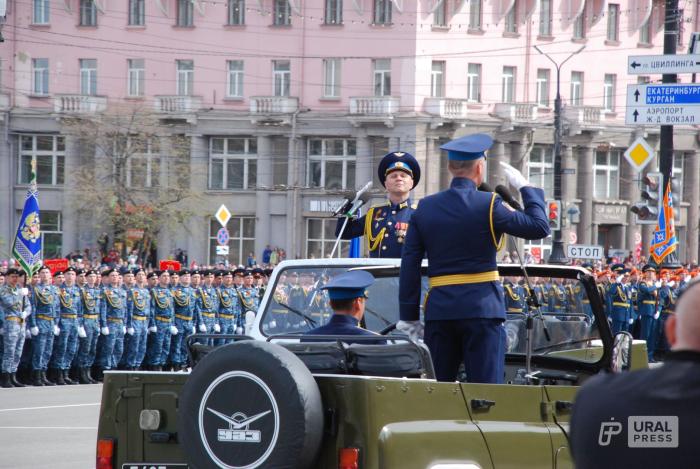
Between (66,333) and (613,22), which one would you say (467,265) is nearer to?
(66,333)

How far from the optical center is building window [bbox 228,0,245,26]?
2147 inches

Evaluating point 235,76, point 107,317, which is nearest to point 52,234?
point 235,76

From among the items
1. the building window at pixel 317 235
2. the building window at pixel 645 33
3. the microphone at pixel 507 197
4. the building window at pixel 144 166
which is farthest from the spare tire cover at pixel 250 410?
the building window at pixel 645 33

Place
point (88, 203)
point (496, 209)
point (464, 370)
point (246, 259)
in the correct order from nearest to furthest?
point (496, 209) < point (464, 370) < point (88, 203) < point (246, 259)

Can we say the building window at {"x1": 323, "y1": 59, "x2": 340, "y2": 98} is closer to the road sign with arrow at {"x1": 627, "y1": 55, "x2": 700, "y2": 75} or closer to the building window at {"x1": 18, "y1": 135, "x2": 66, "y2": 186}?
the building window at {"x1": 18, "y1": 135, "x2": 66, "y2": 186}

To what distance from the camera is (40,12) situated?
5547cm

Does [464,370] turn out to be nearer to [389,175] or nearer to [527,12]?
[389,175]

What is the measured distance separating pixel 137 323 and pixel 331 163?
33.4 m

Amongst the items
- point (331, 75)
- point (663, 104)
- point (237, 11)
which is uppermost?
point (237, 11)

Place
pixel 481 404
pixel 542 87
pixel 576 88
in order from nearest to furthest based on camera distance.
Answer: pixel 481 404, pixel 542 87, pixel 576 88

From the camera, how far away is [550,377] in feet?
23.4

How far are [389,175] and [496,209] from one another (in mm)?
2704

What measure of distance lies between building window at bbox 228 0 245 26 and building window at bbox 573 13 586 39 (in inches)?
563

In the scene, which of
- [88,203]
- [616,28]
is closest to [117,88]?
[88,203]
